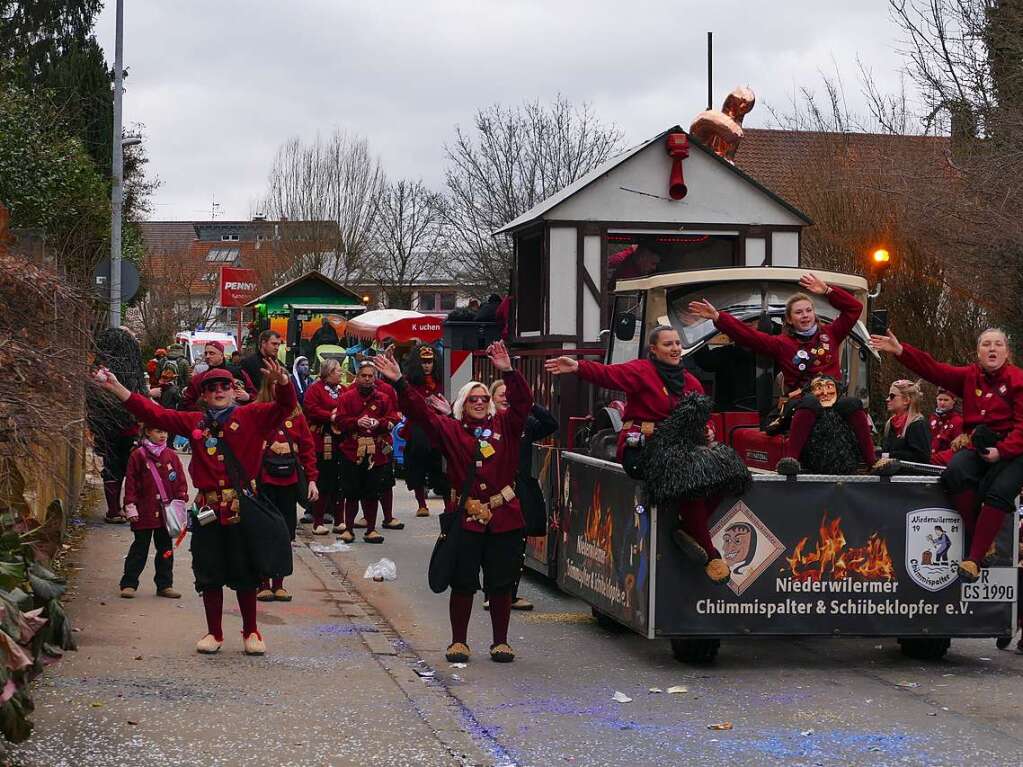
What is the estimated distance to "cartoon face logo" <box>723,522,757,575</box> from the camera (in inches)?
341

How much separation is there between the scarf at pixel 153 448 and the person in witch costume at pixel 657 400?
13.3ft

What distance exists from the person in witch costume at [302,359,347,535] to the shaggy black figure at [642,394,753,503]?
695 centimetres

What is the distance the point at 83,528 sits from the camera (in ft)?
47.9

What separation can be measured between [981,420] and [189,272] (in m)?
59.1

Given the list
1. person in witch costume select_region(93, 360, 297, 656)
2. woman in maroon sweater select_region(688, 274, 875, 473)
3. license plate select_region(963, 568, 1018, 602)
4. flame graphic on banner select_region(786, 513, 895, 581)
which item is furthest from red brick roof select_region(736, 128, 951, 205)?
person in witch costume select_region(93, 360, 297, 656)

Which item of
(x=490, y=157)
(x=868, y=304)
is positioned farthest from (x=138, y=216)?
(x=868, y=304)

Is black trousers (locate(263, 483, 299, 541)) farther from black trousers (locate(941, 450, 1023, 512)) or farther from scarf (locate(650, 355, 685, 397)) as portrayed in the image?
black trousers (locate(941, 450, 1023, 512))

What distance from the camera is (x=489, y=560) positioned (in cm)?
901

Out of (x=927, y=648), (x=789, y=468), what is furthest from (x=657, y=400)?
(x=927, y=648)

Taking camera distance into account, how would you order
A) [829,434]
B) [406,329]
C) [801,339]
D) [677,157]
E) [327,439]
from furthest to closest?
[406,329]
[327,439]
[677,157]
[801,339]
[829,434]

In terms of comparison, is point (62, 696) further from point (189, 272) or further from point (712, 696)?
point (189, 272)

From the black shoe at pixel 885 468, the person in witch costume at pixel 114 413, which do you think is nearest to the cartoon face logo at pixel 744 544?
the black shoe at pixel 885 468

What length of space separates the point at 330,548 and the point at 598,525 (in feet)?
16.8

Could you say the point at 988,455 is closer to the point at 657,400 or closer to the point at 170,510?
the point at 657,400
